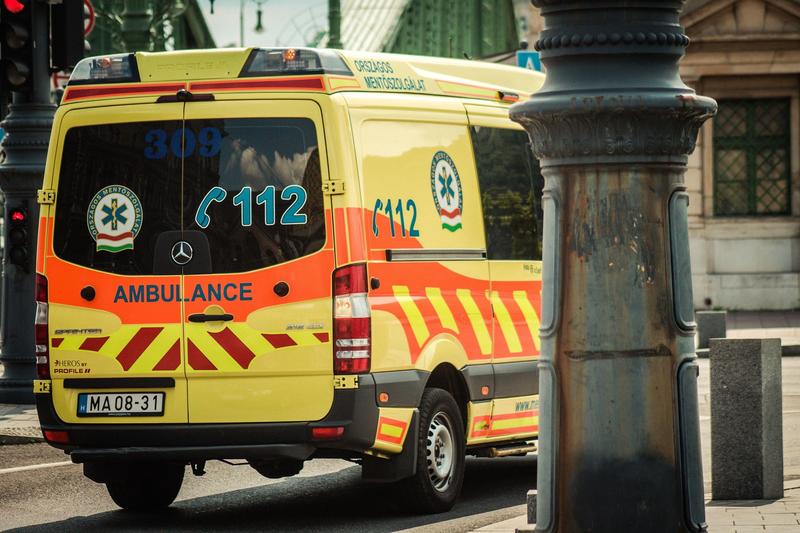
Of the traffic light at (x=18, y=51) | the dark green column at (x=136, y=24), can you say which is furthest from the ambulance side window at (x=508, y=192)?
the dark green column at (x=136, y=24)

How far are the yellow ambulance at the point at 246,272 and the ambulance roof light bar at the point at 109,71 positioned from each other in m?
0.01

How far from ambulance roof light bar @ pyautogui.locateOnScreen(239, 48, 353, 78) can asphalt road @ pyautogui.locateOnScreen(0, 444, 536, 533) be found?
2.27 m

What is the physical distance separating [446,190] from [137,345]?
6.42ft

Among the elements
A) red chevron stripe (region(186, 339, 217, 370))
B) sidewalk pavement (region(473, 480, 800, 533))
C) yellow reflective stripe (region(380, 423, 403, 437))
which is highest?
red chevron stripe (region(186, 339, 217, 370))

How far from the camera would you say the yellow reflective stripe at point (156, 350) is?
8.65 metres

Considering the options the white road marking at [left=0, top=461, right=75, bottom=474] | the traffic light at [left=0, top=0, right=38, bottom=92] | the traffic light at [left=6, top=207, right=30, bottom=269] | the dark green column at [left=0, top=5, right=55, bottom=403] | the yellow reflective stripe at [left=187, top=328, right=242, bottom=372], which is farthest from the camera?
the dark green column at [left=0, top=5, right=55, bottom=403]

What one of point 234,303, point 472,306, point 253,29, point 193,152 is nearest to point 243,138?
point 193,152

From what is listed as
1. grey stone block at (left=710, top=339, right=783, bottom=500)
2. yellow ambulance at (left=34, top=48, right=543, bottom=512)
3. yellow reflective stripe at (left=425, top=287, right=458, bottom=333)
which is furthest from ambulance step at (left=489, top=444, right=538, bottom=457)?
grey stone block at (left=710, top=339, right=783, bottom=500)

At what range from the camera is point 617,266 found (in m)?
4.18

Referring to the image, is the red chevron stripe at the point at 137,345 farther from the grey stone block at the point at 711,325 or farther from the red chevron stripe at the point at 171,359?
the grey stone block at the point at 711,325

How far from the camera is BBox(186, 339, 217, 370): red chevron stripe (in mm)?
8578

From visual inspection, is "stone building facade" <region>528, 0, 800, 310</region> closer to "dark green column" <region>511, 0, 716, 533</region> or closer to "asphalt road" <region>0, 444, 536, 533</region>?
"asphalt road" <region>0, 444, 536, 533</region>

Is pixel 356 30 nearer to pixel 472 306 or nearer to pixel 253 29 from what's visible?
pixel 253 29

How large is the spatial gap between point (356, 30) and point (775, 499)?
5617 centimetres
